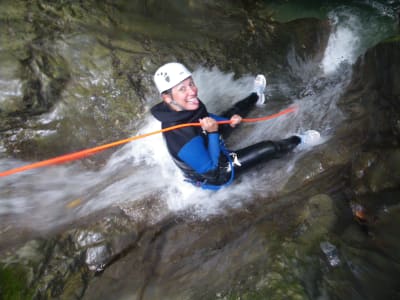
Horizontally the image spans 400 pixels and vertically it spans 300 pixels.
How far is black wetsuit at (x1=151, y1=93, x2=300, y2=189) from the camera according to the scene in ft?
11.0

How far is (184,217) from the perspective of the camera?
4.04 meters

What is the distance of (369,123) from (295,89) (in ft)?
5.20

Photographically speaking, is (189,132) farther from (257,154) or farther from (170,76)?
(257,154)

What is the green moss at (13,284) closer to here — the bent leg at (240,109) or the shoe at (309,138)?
the bent leg at (240,109)

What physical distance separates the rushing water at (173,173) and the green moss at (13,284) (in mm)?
740

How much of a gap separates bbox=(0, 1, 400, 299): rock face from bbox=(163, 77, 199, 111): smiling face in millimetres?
1388

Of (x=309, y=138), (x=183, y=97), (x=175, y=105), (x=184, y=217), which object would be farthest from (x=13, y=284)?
(x=309, y=138)

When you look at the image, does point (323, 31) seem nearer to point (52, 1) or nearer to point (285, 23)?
point (285, 23)

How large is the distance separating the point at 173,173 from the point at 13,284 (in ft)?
7.66

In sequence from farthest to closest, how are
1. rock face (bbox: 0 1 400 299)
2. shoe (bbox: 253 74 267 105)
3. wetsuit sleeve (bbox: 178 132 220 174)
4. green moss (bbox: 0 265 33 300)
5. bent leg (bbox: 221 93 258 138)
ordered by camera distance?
shoe (bbox: 253 74 267 105) → bent leg (bbox: 221 93 258 138) → wetsuit sleeve (bbox: 178 132 220 174) → green moss (bbox: 0 265 33 300) → rock face (bbox: 0 1 400 299)

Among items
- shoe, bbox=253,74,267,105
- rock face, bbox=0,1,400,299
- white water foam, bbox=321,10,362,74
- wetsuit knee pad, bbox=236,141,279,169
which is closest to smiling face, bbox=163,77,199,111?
wetsuit knee pad, bbox=236,141,279,169

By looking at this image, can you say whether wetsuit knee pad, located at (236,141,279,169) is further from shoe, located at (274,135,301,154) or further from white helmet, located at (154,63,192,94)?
white helmet, located at (154,63,192,94)

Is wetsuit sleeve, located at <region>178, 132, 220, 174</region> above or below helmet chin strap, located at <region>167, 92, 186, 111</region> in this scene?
below

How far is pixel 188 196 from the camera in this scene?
14.1 feet
